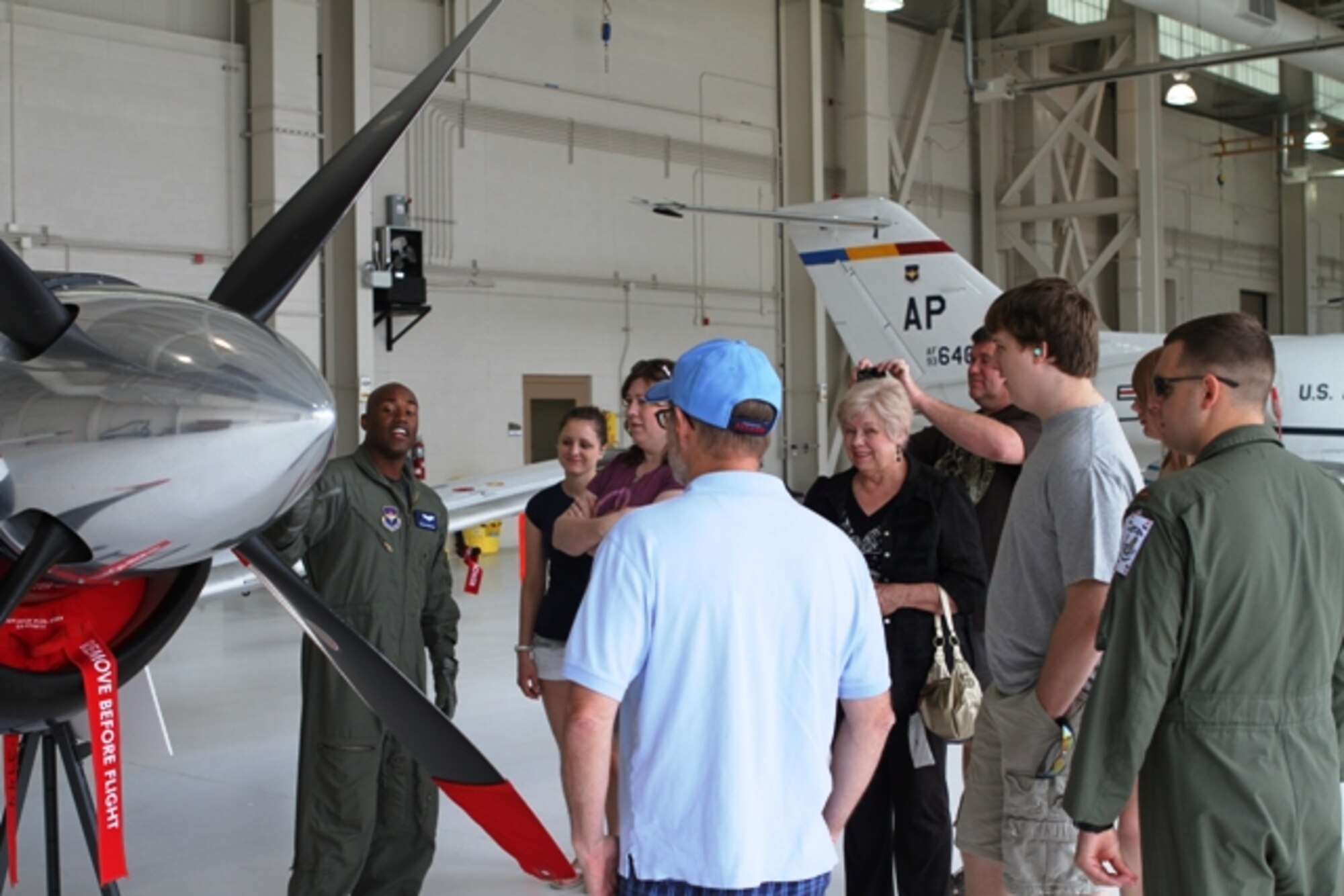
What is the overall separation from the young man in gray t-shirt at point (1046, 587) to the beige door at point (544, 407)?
1379cm

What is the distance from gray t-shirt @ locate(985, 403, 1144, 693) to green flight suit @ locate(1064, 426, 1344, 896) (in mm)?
522

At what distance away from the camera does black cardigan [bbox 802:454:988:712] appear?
394 centimetres

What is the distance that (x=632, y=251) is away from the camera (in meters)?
18.4

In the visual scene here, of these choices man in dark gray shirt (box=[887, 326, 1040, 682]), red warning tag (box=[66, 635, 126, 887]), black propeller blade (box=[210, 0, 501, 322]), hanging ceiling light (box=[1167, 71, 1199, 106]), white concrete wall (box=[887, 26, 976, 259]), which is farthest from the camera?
white concrete wall (box=[887, 26, 976, 259])

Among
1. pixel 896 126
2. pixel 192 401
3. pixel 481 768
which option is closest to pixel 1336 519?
pixel 481 768

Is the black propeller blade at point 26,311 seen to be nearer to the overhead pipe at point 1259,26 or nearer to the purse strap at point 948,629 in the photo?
the purse strap at point 948,629

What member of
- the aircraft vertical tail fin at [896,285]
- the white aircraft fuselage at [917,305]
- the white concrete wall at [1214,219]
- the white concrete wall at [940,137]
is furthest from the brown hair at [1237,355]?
the white concrete wall at [1214,219]

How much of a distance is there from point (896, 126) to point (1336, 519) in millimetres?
19422

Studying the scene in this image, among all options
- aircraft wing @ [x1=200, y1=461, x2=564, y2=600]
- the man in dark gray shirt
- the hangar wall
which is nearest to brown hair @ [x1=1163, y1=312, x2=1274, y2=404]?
the man in dark gray shirt

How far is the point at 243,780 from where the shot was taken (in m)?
6.18

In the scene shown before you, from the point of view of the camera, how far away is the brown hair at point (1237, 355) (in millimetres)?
2668

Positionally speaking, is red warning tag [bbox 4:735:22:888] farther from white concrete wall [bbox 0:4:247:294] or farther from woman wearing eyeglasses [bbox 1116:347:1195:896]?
white concrete wall [bbox 0:4:247:294]

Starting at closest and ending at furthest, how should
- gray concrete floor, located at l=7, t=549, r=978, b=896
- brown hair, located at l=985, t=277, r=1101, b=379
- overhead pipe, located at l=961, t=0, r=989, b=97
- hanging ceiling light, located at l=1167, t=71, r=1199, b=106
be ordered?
brown hair, located at l=985, t=277, r=1101, b=379 < gray concrete floor, located at l=7, t=549, r=978, b=896 < hanging ceiling light, located at l=1167, t=71, r=1199, b=106 < overhead pipe, located at l=961, t=0, r=989, b=97

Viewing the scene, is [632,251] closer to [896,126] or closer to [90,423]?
[896,126]
